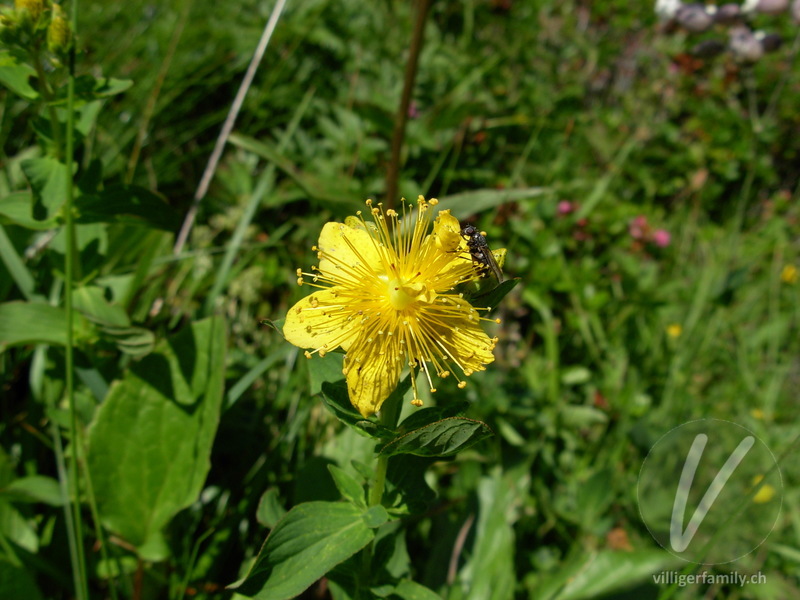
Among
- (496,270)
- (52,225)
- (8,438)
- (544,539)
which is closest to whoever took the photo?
(496,270)

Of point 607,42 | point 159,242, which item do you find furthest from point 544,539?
point 607,42

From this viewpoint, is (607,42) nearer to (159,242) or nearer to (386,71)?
(386,71)

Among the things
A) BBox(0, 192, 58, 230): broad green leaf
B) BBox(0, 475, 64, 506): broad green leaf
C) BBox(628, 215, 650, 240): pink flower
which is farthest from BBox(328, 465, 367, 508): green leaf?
BBox(628, 215, 650, 240): pink flower

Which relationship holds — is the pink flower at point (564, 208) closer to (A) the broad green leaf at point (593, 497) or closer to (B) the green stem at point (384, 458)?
(A) the broad green leaf at point (593, 497)

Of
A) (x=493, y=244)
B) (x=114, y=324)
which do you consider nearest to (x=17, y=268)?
(x=114, y=324)

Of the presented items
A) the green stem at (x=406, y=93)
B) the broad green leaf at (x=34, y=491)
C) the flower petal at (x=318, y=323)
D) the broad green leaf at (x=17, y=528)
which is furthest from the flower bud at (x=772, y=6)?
the broad green leaf at (x=17, y=528)

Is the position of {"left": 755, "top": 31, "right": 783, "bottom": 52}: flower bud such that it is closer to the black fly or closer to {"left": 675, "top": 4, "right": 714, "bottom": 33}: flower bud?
{"left": 675, "top": 4, "right": 714, "bottom": 33}: flower bud

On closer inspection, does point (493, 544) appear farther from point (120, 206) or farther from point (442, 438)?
point (120, 206)
